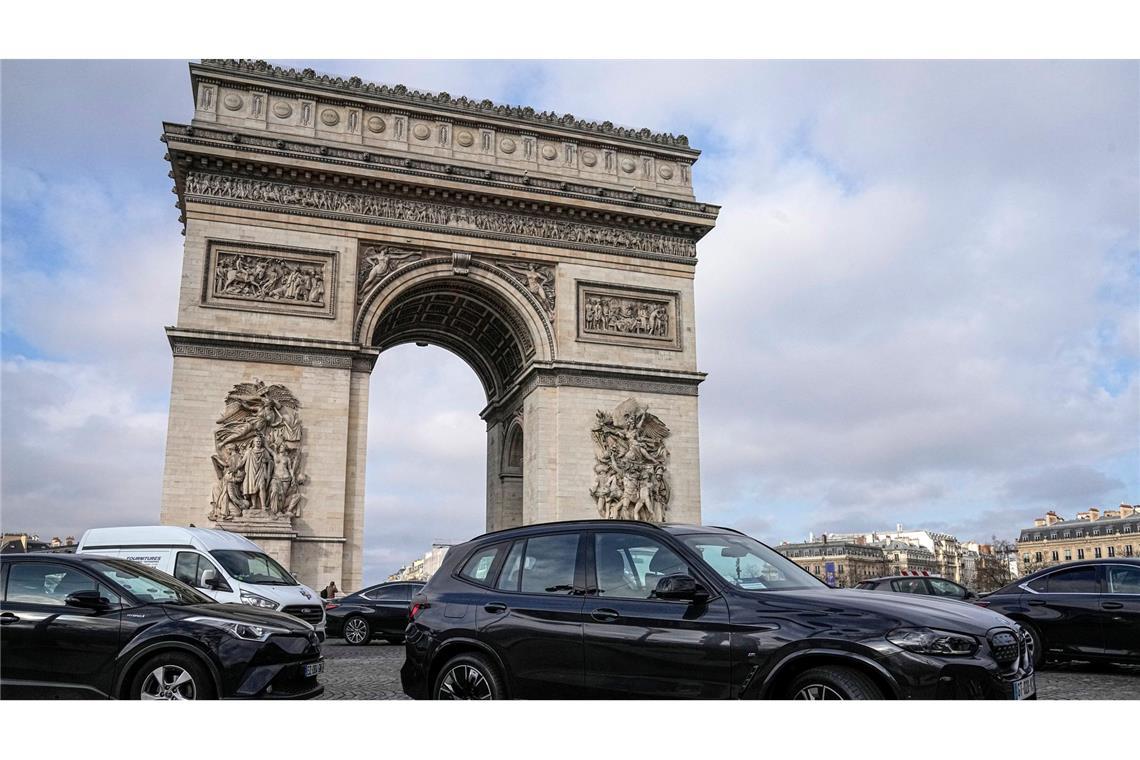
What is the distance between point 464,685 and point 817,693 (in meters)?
2.66

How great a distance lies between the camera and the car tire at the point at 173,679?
696 cm

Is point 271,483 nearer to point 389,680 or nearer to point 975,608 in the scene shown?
point 389,680

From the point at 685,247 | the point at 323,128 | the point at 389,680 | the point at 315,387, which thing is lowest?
the point at 389,680

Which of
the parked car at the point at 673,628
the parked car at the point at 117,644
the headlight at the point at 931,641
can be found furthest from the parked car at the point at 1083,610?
the parked car at the point at 117,644

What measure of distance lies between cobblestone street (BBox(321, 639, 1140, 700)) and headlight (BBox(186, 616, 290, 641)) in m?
2.08

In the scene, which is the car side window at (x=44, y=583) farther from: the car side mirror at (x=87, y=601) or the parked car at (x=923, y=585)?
the parked car at (x=923, y=585)

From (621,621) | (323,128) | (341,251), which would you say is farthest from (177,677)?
(323,128)

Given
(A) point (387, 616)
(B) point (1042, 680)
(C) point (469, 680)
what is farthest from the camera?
(A) point (387, 616)

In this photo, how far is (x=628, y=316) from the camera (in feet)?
93.7

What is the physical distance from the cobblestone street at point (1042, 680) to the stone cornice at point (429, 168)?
51.2ft

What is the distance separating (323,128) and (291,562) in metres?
12.2

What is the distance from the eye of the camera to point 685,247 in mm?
29641

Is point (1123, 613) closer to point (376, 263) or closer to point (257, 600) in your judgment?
point (257, 600)

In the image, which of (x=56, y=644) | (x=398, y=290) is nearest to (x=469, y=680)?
(x=56, y=644)
